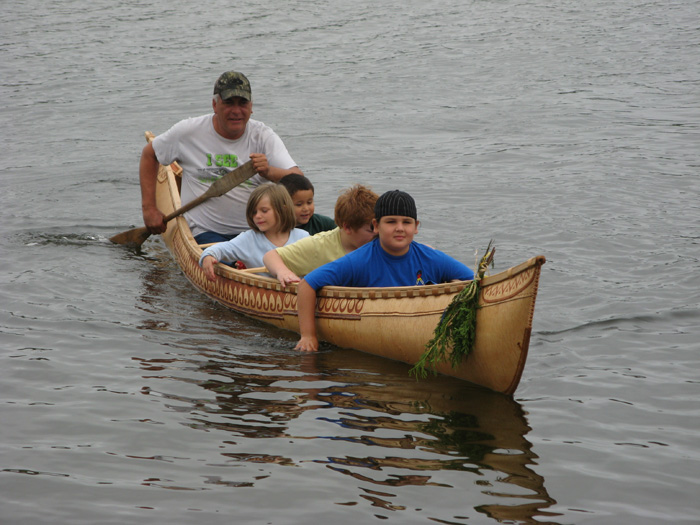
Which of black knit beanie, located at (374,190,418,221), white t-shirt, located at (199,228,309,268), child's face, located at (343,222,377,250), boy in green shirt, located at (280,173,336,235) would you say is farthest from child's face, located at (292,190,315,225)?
black knit beanie, located at (374,190,418,221)

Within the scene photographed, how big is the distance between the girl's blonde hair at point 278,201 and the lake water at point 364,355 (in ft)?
3.00

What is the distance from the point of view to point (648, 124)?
48.4 feet

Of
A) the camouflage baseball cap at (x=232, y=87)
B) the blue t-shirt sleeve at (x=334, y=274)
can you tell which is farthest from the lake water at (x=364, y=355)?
the camouflage baseball cap at (x=232, y=87)

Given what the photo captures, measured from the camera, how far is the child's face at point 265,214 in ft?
23.4

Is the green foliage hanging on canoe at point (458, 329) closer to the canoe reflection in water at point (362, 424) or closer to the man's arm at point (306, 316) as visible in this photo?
the canoe reflection in water at point (362, 424)

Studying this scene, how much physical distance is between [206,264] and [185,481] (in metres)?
3.17

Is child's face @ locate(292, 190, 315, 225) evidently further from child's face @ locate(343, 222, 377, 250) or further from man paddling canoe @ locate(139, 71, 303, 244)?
child's face @ locate(343, 222, 377, 250)

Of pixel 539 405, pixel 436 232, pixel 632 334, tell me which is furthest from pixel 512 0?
pixel 539 405

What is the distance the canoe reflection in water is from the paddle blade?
10.5 feet

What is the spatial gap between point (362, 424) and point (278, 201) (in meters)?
2.47

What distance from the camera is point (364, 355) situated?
6.52 m

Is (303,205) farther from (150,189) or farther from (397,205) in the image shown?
(150,189)

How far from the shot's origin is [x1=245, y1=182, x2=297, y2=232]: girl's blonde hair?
711cm

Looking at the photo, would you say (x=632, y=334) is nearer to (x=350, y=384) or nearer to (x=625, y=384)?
(x=625, y=384)
